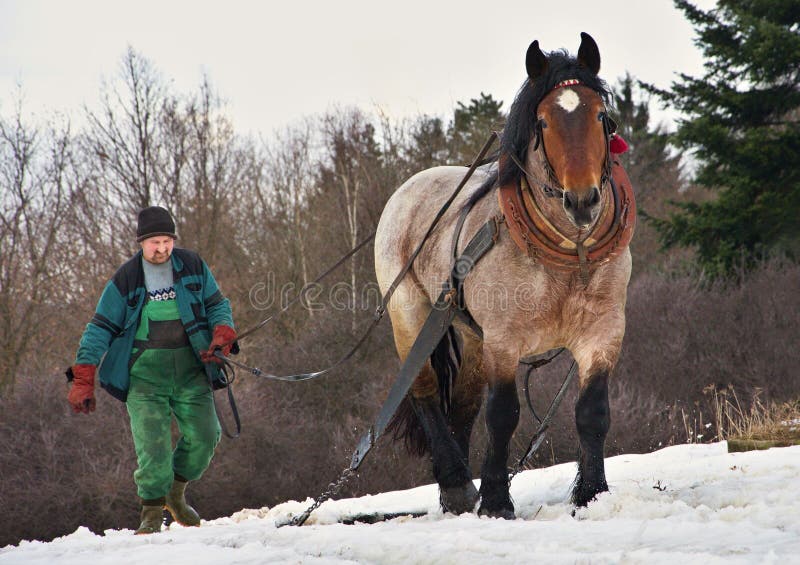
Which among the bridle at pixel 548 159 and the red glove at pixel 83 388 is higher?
the bridle at pixel 548 159

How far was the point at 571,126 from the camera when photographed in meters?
4.26

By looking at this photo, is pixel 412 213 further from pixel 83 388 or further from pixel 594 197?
pixel 83 388

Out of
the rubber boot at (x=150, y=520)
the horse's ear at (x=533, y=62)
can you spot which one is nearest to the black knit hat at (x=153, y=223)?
the rubber boot at (x=150, y=520)

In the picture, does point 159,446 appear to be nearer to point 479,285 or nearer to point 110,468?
point 479,285

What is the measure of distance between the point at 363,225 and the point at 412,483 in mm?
10684

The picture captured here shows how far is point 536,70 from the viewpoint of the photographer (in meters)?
4.53

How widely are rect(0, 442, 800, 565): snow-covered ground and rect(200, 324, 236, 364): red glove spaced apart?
99 cm

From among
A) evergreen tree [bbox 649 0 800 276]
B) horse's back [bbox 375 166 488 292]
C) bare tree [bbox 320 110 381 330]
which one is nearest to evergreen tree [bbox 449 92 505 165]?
bare tree [bbox 320 110 381 330]

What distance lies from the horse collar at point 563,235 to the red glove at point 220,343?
1832 mm

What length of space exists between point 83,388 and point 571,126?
3049 millimetres

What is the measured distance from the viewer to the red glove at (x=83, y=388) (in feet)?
16.9

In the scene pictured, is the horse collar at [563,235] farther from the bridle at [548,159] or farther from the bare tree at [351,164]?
the bare tree at [351,164]

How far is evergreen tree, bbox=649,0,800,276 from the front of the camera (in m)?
16.2

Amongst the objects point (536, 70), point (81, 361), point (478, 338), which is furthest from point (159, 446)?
point (536, 70)
